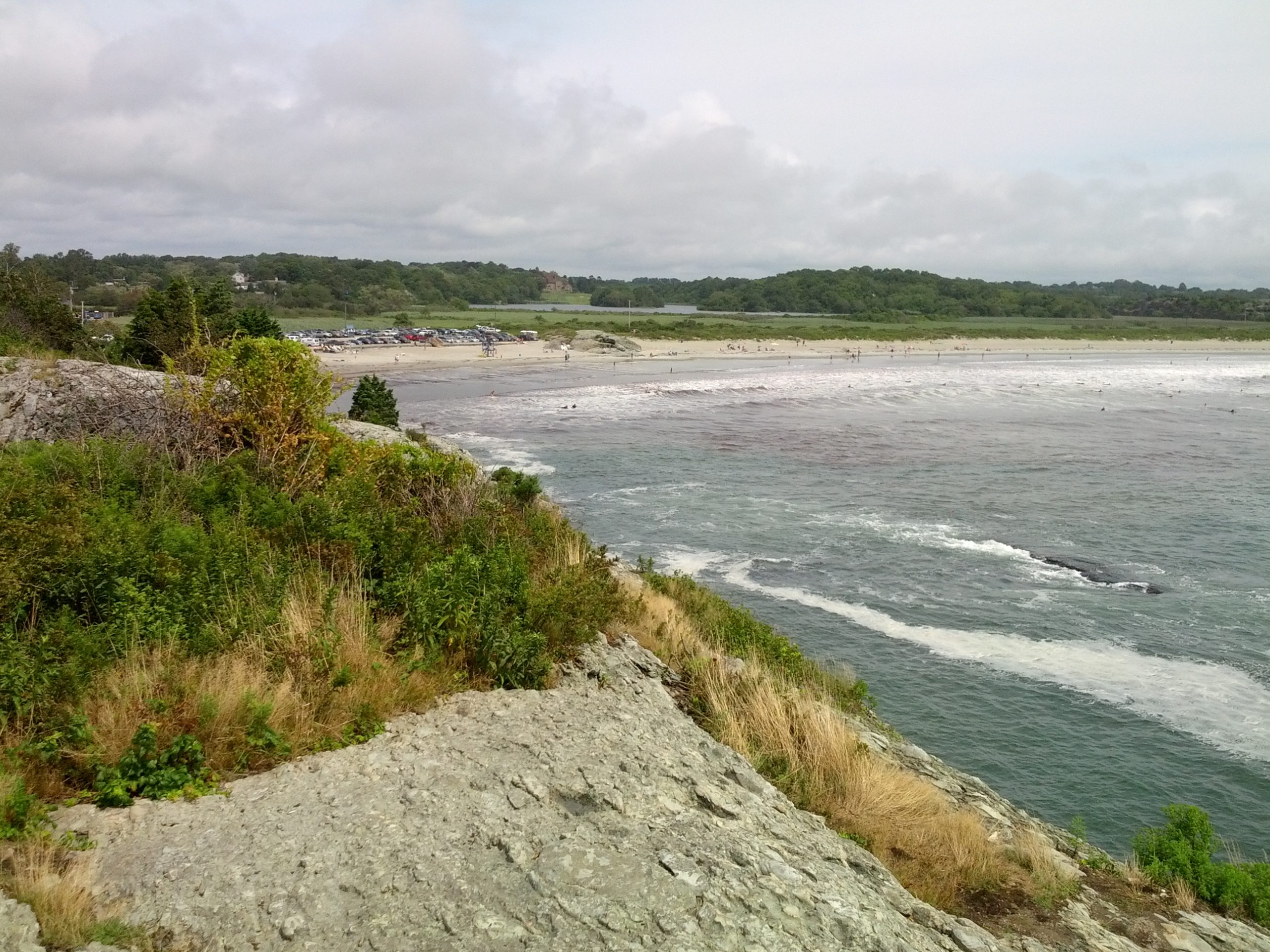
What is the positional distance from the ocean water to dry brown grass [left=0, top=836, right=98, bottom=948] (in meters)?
10.0

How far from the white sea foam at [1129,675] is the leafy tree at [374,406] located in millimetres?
17910

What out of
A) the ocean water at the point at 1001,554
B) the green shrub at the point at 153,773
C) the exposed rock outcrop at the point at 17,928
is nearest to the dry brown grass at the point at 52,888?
the exposed rock outcrop at the point at 17,928

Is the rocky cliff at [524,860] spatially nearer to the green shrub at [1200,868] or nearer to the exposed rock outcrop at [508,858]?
the exposed rock outcrop at [508,858]

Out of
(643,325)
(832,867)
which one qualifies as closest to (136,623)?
(832,867)

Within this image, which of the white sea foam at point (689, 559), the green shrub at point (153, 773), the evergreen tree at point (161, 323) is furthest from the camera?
the evergreen tree at point (161, 323)

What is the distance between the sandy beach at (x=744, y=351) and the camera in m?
76.2

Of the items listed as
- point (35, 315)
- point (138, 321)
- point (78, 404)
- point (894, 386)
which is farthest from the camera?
point (894, 386)

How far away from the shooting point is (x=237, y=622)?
270 inches

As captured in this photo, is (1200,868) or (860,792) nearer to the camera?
(860,792)

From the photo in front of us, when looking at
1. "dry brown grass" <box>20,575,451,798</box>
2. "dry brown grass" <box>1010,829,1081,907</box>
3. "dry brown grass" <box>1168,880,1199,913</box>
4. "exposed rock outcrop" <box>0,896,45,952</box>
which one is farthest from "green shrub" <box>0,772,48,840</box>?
"dry brown grass" <box>1168,880,1199,913</box>

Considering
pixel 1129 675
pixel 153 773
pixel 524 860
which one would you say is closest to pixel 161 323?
pixel 153 773

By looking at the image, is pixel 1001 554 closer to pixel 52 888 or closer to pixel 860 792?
pixel 860 792

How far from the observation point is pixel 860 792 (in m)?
7.79

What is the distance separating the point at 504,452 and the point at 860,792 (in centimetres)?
2958
